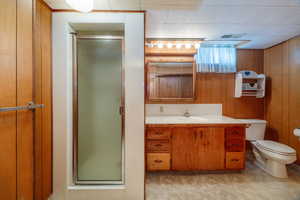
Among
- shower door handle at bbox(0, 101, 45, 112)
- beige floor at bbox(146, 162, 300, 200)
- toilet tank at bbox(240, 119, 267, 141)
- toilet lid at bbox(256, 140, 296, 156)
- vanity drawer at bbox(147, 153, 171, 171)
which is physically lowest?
beige floor at bbox(146, 162, 300, 200)

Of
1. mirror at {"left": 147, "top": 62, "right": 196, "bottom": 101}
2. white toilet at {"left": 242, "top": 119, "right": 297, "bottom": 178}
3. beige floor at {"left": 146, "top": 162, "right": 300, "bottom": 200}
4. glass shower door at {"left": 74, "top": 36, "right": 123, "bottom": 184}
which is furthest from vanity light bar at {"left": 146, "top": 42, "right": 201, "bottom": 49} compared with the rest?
beige floor at {"left": 146, "top": 162, "right": 300, "bottom": 200}

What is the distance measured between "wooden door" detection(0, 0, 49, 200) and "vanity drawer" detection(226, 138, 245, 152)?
243cm

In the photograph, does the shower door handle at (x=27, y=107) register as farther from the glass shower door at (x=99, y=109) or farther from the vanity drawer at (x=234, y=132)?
the vanity drawer at (x=234, y=132)

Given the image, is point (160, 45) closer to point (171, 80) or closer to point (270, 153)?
point (171, 80)

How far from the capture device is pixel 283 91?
2527 millimetres

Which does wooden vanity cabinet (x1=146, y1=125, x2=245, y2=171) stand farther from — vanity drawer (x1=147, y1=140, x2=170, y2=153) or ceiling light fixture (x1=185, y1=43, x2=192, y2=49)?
ceiling light fixture (x1=185, y1=43, x2=192, y2=49)

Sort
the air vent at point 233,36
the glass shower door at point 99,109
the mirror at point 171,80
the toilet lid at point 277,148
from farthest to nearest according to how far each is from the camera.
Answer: the mirror at point 171,80, the air vent at point 233,36, the toilet lid at point 277,148, the glass shower door at point 99,109

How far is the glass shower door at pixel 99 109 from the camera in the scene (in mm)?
1844

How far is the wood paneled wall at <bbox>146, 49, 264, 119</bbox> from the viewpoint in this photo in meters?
2.75

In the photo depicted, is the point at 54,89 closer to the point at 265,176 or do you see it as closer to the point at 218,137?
the point at 218,137

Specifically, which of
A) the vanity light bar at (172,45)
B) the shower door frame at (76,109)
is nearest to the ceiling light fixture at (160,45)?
the vanity light bar at (172,45)

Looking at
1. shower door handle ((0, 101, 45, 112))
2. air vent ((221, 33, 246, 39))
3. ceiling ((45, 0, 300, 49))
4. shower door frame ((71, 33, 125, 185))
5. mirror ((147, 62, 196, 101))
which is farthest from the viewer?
mirror ((147, 62, 196, 101))

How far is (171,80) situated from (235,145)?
1.46 m

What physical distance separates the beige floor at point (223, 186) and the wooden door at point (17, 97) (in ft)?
4.35
